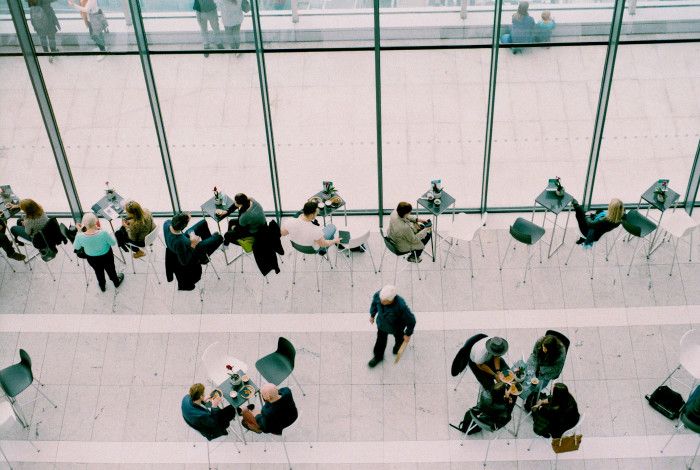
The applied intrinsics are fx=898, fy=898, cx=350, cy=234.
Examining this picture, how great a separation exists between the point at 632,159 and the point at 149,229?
6578 millimetres

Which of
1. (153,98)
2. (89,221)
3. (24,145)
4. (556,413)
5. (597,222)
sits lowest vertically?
(556,413)

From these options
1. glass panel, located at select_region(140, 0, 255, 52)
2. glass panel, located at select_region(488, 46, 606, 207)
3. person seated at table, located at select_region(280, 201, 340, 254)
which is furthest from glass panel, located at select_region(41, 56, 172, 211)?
glass panel, located at select_region(488, 46, 606, 207)

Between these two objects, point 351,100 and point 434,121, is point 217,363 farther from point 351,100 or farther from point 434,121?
point 434,121

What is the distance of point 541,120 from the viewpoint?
11.9 metres

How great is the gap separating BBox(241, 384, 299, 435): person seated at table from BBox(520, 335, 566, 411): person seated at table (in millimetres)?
2630

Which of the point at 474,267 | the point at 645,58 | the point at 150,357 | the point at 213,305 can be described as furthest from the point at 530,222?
the point at 150,357

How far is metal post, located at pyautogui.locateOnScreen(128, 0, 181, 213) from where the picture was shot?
11.2 metres

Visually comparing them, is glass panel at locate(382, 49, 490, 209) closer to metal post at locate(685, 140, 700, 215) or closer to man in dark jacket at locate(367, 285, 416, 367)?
man in dark jacket at locate(367, 285, 416, 367)

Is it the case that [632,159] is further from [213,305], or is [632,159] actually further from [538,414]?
[213,305]

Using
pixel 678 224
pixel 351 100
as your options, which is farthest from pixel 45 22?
pixel 678 224

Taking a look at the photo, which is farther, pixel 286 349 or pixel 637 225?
pixel 637 225

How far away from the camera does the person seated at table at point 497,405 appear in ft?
31.8

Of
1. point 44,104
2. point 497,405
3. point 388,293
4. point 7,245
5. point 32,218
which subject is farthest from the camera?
point 44,104

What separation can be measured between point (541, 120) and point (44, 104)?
21.8 feet
